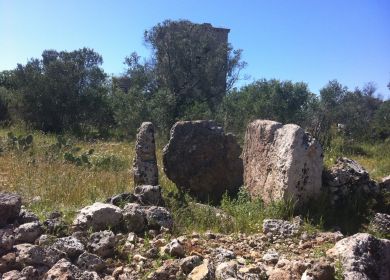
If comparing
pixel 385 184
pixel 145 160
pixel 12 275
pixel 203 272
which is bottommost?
pixel 12 275

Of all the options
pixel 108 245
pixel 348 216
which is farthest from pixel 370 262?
pixel 348 216

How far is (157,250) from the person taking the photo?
4.12 meters

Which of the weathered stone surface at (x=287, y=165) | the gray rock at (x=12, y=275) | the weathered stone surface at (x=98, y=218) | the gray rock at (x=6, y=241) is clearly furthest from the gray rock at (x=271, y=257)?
the gray rock at (x=6, y=241)

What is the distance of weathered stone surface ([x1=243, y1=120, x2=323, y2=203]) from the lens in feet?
19.6

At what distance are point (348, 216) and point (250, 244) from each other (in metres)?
2.11

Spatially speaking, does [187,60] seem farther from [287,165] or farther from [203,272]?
[203,272]

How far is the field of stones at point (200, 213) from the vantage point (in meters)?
3.72

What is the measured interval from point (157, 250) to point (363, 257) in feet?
5.62

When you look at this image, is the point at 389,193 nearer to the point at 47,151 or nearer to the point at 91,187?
the point at 91,187

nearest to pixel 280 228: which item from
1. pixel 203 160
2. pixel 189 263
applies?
pixel 189 263

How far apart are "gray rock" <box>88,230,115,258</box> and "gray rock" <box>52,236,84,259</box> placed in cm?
13

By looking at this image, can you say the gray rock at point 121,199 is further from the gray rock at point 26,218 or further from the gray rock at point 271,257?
the gray rock at point 271,257

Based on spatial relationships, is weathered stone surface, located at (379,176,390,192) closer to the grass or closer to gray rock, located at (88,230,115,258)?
the grass

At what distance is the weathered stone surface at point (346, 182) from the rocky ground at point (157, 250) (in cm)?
140
